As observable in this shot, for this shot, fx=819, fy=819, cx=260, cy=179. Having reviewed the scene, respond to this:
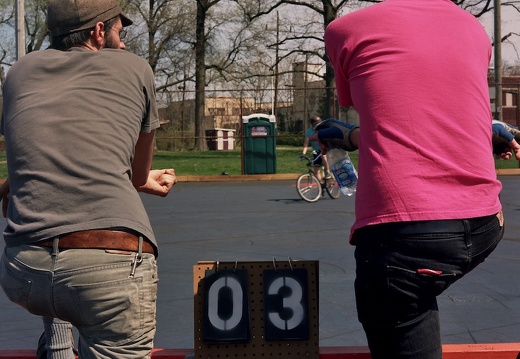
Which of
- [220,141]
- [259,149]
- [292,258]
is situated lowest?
[292,258]

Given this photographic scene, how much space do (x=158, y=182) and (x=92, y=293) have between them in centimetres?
82

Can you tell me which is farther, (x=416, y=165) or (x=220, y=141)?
(x=220, y=141)

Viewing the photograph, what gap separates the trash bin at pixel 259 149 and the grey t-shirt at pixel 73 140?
22.4m

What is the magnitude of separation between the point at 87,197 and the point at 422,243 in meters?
1.01

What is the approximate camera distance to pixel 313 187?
16594 mm

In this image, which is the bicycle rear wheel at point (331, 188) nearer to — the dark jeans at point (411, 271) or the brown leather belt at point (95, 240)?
the dark jeans at point (411, 271)

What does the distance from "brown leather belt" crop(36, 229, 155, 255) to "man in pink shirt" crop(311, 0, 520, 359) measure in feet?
2.35

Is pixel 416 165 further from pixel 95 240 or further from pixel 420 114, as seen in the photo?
pixel 95 240

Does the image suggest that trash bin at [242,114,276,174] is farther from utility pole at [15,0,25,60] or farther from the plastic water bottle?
the plastic water bottle

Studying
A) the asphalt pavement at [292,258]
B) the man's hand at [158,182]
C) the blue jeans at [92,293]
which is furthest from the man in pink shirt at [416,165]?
the asphalt pavement at [292,258]

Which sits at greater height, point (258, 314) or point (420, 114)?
point (420, 114)

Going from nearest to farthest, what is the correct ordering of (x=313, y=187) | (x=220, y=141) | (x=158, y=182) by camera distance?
(x=158, y=182) → (x=313, y=187) → (x=220, y=141)

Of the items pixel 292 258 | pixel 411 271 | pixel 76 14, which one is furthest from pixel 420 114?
pixel 292 258

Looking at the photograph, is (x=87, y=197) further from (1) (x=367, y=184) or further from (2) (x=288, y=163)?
(2) (x=288, y=163)
